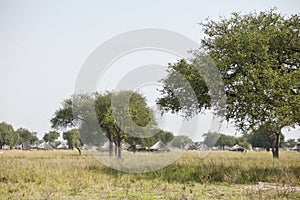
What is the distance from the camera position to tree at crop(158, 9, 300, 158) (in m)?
18.0

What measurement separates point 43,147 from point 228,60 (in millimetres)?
117693

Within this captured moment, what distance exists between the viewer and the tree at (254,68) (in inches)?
709

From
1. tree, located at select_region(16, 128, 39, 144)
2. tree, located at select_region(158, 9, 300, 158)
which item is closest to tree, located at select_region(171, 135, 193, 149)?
tree, located at select_region(158, 9, 300, 158)

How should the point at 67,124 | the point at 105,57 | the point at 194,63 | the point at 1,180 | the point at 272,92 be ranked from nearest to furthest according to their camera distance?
the point at 1,180
the point at 272,92
the point at 194,63
the point at 105,57
the point at 67,124

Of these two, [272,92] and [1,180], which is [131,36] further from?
[1,180]

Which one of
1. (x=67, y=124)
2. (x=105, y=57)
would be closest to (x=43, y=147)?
(x=67, y=124)

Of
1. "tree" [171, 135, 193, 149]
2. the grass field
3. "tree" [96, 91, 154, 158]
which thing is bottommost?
the grass field

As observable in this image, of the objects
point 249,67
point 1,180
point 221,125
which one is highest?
point 249,67

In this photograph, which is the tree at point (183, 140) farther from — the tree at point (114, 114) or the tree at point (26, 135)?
the tree at point (26, 135)

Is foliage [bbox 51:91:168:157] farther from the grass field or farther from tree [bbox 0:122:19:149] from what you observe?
tree [bbox 0:122:19:149]

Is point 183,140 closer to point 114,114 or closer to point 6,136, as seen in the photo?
point 114,114

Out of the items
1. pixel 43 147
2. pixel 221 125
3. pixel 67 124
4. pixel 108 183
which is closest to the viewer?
pixel 108 183

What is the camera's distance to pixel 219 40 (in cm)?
2064

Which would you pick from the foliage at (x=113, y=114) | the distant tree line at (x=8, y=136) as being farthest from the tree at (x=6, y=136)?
the foliage at (x=113, y=114)
